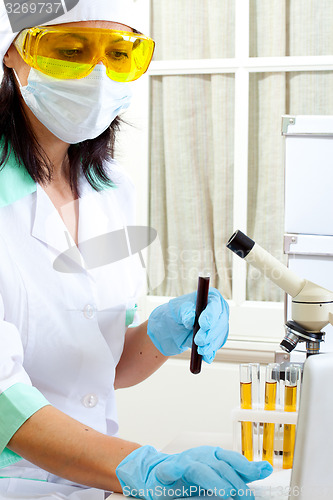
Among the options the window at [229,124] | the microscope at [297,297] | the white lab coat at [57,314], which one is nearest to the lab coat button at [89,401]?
the white lab coat at [57,314]

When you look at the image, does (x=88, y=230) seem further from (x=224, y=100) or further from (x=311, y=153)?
(x=224, y=100)

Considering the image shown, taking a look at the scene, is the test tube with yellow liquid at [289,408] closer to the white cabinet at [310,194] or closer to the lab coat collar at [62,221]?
the white cabinet at [310,194]

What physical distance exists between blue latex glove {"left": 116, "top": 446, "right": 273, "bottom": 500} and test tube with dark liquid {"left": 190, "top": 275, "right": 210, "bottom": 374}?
0.68 feet

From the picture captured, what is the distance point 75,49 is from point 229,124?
3.85ft

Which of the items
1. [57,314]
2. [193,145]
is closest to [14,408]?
[57,314]

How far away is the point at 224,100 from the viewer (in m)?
A: 2.14

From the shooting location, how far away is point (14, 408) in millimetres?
828

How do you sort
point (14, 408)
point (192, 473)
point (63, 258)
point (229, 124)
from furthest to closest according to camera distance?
point (229, 124) → point (63, 258) → point (14, 408) → point (192, 473)

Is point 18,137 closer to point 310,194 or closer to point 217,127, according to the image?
point 310,194

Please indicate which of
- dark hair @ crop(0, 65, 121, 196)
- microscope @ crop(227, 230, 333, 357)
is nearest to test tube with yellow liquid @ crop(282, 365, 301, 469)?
microscope @ crop(227, 230, 333, 357)

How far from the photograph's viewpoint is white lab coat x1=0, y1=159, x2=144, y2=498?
3.27 feet

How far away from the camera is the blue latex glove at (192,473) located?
70 centimetres

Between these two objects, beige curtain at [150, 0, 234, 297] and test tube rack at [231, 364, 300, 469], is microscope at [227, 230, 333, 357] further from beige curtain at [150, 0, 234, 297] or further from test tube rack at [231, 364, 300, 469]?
beige curtain at [150, 0, 234, 297]

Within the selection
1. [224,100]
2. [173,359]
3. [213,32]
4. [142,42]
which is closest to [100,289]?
[142,42]
